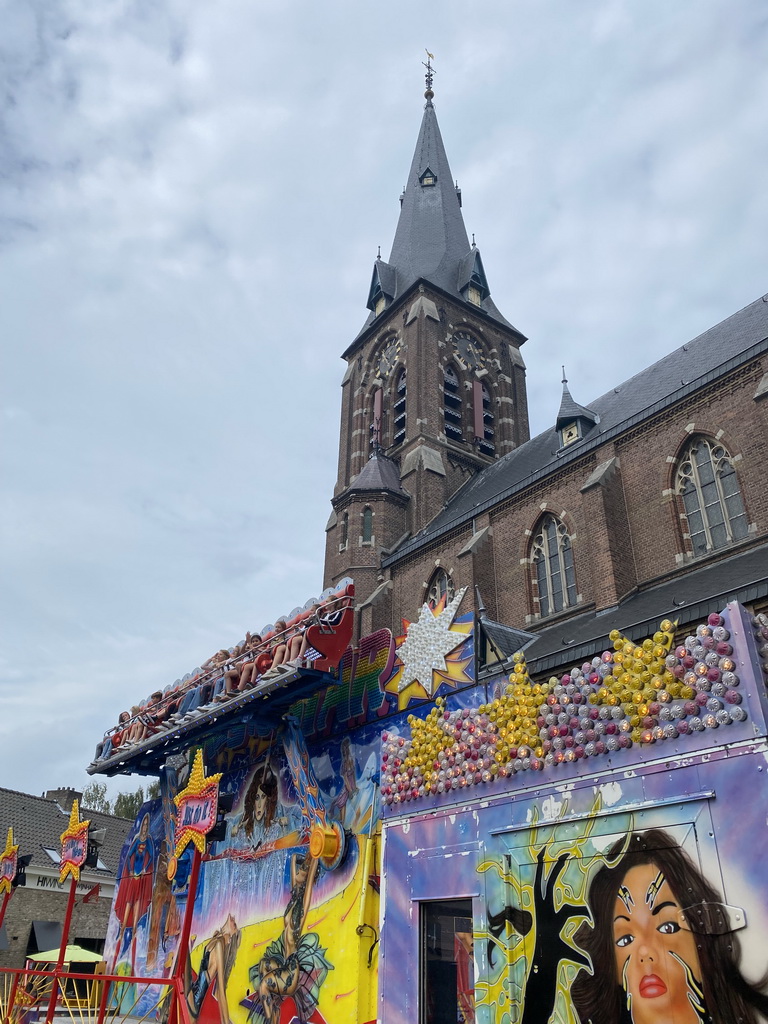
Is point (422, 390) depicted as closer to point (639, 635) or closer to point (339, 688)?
point (339, 688)

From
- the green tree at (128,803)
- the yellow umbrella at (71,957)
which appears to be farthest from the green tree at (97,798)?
the yellow umbrella at (71,957)

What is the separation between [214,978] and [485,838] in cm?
927

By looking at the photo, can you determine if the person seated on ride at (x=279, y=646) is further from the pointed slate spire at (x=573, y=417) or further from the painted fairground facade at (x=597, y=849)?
the pointed slate spire at (x=573, y=417)

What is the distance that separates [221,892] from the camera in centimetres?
1741

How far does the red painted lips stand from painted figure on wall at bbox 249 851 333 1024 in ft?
22.4

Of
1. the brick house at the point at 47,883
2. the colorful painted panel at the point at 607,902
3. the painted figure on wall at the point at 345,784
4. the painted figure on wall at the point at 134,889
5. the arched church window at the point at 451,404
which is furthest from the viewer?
the arched church window at the point at 451,404

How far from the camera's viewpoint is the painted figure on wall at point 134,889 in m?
21.0

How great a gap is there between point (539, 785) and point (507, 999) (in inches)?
104

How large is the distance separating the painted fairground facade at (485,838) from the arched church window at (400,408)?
18.2 meters

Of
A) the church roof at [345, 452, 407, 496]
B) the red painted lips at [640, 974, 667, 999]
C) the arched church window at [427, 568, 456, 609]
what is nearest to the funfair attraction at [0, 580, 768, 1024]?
the red painted lips at [640, 974, 667, 999]

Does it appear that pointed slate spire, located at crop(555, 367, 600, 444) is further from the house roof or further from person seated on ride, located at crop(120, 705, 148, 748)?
the house roof

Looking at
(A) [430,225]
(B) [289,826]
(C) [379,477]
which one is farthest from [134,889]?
(A) [430,225]

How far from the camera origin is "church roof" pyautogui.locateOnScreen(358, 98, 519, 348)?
38969 millimetres

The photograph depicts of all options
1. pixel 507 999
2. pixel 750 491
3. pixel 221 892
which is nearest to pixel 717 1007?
pixel 507 999
